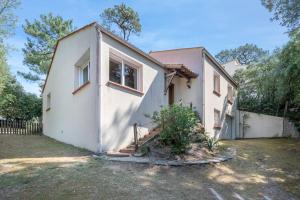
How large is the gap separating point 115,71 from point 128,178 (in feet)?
16.4

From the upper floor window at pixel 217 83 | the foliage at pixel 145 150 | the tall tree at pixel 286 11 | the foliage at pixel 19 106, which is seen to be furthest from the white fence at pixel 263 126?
the foliage at pixel 19 106

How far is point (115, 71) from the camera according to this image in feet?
38.8

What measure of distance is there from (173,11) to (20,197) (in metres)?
11.4

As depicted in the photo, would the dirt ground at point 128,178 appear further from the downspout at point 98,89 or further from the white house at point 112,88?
the white house at point 112,88

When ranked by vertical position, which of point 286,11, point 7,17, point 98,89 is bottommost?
point 98,89

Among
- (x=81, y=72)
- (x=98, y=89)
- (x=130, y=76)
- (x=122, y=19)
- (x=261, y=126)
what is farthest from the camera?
(x=122, y=19)

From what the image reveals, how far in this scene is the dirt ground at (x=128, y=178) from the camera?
6973 millimetres

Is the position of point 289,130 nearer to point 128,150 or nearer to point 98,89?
point 128,150

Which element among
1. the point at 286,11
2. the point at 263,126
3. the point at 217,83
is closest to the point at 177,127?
the point at 286,11

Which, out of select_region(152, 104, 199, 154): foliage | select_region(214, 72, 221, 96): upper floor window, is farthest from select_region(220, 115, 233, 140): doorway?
select_region(152, 104, 199, 154): foliage

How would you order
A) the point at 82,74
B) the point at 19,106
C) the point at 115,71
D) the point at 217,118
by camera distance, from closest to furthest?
the point at 115,71 → the point at 82,74 → the point at 217,118 → the point at 19,106

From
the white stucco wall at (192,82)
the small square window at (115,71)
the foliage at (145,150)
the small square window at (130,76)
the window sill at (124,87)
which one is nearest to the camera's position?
the foliage at (145,150)

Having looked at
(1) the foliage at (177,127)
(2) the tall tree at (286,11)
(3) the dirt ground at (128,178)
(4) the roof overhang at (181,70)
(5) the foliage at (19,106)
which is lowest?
(3) the dirt ground at (128,178)

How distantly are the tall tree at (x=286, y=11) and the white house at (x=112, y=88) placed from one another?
403 cm
